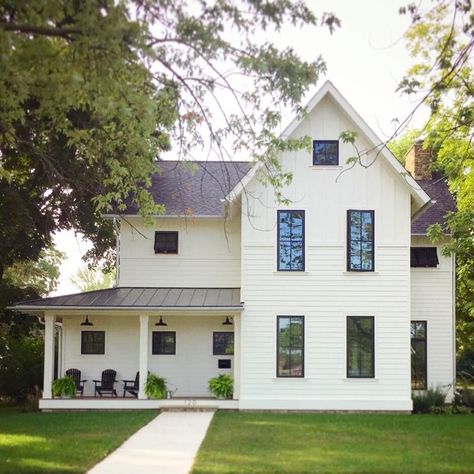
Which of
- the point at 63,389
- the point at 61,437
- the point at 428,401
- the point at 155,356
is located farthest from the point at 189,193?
the point at 61,437

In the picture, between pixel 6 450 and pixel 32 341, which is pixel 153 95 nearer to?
pixel 6 450

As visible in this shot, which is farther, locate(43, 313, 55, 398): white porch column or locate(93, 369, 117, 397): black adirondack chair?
locate(93, 369, 117, 397): black adirondack chair

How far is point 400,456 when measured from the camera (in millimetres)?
14344

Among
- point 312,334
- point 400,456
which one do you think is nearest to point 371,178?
point 312,334

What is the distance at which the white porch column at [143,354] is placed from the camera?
75.4 ft

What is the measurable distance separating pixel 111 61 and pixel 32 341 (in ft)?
60.9

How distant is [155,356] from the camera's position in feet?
81.4

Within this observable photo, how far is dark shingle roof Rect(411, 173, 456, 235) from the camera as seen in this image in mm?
26516

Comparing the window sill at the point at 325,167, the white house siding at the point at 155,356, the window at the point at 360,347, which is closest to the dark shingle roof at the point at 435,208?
the window sill at the point at 325,167

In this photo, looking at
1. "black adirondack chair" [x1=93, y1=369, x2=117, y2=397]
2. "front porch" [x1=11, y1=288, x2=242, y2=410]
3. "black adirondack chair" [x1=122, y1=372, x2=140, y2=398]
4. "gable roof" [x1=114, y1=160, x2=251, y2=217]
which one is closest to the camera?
"black adirondack chair" [x1=122, y1=372, x2=140, y2=398]

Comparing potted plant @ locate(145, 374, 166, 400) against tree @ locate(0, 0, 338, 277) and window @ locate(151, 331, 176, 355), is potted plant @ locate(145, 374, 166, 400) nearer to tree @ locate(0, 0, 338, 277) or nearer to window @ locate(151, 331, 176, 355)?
window @ locate(151, 331, 176, 355)

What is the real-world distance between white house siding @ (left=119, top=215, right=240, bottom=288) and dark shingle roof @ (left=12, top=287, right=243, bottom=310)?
353 millimetres

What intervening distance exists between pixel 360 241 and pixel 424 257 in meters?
4.11

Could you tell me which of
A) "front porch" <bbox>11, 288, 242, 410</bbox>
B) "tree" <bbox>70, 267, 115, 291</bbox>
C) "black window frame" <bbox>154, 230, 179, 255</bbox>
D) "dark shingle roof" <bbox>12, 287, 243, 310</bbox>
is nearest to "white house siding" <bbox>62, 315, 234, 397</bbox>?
"front porch" <bbox>11, 288, 242, 410</bbox>
